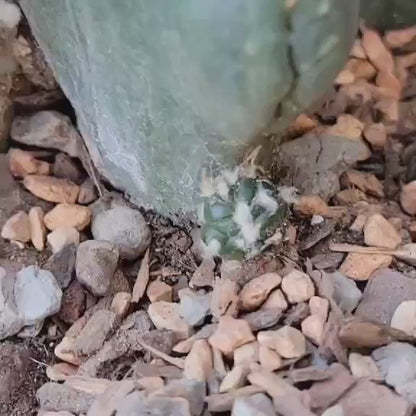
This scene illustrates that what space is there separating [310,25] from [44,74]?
1.50ft

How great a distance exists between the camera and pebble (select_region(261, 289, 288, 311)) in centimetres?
89

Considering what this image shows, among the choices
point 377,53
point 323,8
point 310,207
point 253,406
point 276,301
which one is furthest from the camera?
point 377,53

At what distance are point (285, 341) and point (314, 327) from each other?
1.4 inches

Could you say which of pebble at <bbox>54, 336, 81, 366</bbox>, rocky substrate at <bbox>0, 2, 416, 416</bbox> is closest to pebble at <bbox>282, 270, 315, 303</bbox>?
rocky substrate at <bbox>0, 2, 416, 416</bbox>

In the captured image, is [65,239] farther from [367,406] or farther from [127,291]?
[367,406]

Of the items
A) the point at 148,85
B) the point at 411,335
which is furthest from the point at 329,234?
the point at 148,85

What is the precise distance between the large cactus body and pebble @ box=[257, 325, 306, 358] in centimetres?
15

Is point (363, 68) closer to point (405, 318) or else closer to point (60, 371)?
point (405, 318)

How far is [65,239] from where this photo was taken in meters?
0.98

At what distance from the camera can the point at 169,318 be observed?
0.92 meters

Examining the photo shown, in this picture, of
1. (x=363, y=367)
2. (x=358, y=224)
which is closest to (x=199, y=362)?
(x=363, y=367)

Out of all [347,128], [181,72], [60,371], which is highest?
[181,72]

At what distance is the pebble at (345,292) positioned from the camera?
2.99ft

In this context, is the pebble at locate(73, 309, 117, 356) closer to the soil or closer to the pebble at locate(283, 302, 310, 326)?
the soil
